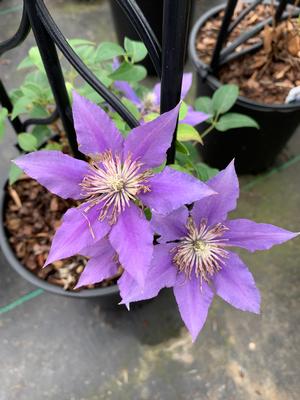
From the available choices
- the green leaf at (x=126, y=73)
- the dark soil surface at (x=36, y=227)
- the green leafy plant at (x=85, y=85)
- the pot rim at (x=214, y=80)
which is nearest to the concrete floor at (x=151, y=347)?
the dark soil surface at (x=36, y=227)

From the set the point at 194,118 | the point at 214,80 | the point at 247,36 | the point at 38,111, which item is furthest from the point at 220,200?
the point at 247,36

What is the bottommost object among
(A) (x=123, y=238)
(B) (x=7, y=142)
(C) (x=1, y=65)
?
(B) (x=7, y=142)

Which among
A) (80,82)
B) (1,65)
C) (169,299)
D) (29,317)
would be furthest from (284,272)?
(1,65)

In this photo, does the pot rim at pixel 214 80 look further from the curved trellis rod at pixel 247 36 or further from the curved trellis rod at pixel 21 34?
the curved trellis rod at pixel 21 34

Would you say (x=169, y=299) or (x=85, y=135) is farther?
(x=169, y=299)

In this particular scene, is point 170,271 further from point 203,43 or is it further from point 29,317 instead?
point 203,43

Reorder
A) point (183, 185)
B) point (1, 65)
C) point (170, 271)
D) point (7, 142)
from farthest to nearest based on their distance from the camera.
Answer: point (1, 65) < point (7, 142) < point (170, 271) < point (183, 185)

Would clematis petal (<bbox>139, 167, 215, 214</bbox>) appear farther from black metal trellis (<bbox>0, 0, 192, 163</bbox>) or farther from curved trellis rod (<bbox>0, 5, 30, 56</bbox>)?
curved trellis rod (<bbox>0, 5, 30, 56</bbox>)
